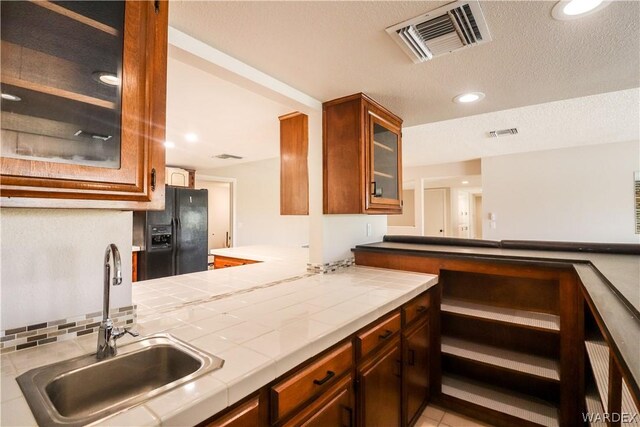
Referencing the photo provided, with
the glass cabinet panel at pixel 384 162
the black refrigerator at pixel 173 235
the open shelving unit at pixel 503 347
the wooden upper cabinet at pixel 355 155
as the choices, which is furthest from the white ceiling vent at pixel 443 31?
the black refrigerator at pixel 173 235

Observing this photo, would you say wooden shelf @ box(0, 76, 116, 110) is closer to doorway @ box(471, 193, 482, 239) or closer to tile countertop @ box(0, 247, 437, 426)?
tile countertop @ box(0, 247, 437, 426)

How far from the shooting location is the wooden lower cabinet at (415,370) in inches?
67.1

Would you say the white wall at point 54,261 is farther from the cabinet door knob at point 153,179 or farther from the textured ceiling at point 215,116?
the textured ceiling at point 215,116

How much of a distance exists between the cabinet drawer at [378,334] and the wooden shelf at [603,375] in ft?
2.58

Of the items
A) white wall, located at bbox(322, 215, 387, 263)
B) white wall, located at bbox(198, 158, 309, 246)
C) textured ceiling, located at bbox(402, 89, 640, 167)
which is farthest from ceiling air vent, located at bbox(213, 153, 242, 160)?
white wall, located at bbox(322, 215, 387, 263)

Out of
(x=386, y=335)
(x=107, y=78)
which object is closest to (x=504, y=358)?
(x=386, y=335)

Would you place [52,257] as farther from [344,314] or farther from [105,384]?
[344,314]

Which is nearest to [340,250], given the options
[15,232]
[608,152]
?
[15,232]

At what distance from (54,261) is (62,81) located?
0.58 metres

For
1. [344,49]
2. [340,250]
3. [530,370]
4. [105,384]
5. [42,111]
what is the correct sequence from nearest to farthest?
[42,111], [105,384], [344,49], [530,370], [340,250]

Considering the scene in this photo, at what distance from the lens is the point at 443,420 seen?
1.97 metres

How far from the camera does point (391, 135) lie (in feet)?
7.82

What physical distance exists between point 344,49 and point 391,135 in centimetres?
106

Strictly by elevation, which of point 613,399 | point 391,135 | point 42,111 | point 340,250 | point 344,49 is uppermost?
point 344,49
